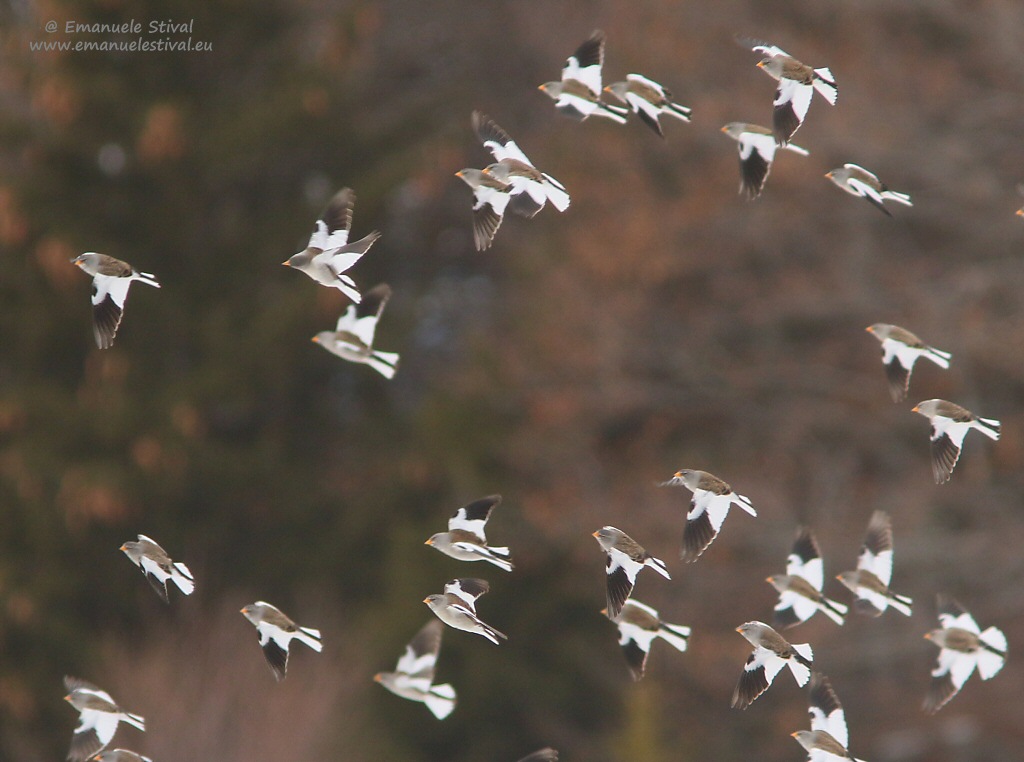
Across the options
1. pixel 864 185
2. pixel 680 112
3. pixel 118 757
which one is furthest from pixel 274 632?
pixel 864 185

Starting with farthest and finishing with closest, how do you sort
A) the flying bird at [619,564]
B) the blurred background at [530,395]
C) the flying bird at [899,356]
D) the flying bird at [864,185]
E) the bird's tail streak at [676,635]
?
the blurred background at [530,395] < the flying bird at [899,356] < the flying bird at [864,185] < the bird's tail streak at [676,635] < the flying bird at [619,564]

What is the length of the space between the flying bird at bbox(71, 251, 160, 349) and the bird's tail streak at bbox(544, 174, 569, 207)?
804mm

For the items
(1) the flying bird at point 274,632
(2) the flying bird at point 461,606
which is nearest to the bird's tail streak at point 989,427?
(2) the flying bird at point 461,606

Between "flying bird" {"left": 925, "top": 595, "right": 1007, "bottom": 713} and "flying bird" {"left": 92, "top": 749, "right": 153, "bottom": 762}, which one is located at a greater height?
"flying bird" {"left": 92, "top": 749, "right": 153, "bottom": 762}

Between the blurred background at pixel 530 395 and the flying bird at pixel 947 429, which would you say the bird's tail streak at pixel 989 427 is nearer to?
the flying bird at pixel 947 429

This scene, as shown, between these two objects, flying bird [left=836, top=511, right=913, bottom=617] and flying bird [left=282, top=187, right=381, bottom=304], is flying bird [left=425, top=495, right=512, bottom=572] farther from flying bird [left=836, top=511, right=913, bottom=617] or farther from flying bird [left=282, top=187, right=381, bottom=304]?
flying bird [left=836, top=511, right=913, bottom=617]

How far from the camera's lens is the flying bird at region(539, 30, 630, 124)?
2.60 meters

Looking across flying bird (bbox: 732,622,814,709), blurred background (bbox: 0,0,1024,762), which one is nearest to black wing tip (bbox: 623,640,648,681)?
flying bird (bbox: 732,622,814,709)

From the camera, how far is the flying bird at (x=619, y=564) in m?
2.33

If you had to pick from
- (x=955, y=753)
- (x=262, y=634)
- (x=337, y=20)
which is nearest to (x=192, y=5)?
(x=337, y=20)

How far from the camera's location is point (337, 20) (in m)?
11.9

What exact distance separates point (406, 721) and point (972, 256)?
20.0 feet

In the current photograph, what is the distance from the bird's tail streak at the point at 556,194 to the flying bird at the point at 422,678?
1.04m

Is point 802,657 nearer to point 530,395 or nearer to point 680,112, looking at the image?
point 680,112
